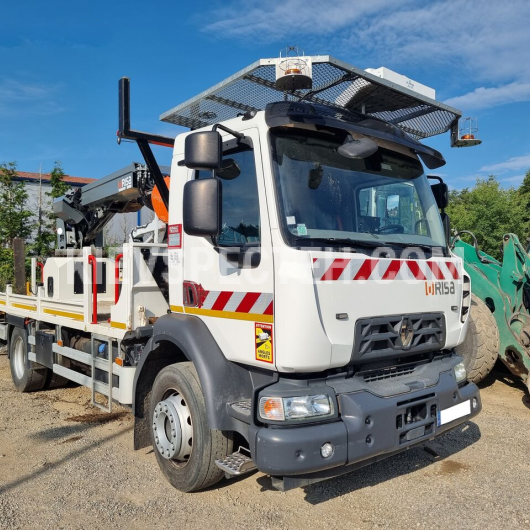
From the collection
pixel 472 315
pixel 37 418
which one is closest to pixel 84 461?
pixel 37 418

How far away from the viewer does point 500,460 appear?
14.0ft

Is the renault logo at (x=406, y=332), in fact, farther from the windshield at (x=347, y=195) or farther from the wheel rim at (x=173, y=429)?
the wheel rim at (x=173, y=429)

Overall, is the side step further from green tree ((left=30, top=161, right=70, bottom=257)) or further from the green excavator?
green tree ((left=30, top=161, right=70, bottom=257))

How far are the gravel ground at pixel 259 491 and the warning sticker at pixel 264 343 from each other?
3.56 ft

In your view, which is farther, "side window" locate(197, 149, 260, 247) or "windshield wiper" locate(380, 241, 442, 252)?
"windshield wiper" locate(380, 241, 442, 252)

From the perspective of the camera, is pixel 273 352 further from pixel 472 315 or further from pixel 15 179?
pixel 15 179

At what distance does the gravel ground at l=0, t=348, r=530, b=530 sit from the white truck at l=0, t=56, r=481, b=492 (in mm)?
277

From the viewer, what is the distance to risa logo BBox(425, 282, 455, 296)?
11.9 ft

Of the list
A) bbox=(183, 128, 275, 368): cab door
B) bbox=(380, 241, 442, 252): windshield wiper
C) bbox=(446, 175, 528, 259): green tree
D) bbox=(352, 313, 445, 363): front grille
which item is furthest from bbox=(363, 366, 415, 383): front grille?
bbox=(446, 175, 528, 259): green tree

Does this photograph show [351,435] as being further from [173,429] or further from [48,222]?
[48,222]

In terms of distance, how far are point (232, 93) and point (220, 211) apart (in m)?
1.30

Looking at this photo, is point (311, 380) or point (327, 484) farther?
point (327, 484)

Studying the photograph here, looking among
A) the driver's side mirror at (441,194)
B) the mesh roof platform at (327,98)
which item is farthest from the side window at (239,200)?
the driver's side mirror at (441,194)

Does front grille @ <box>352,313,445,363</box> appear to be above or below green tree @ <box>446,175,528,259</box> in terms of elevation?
below
